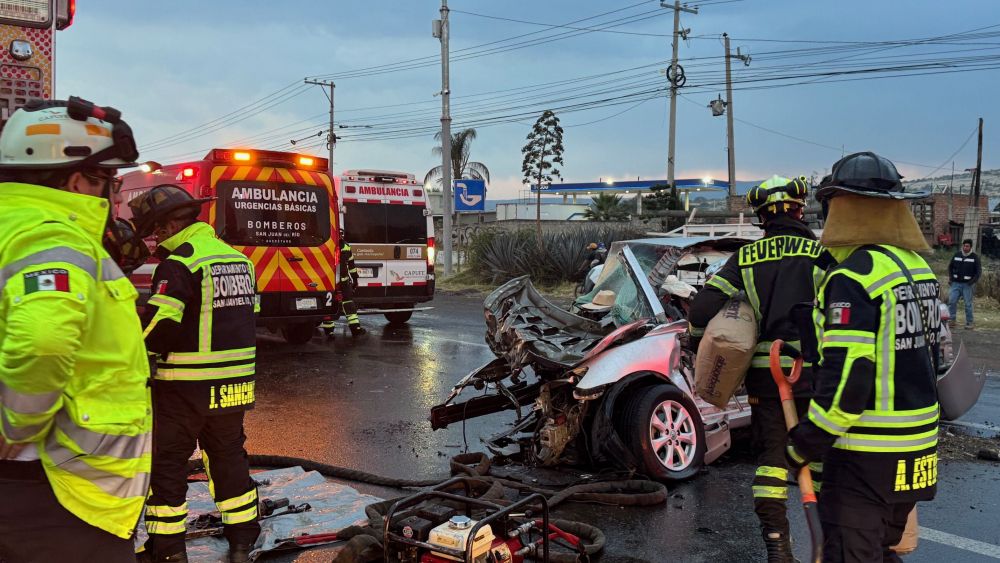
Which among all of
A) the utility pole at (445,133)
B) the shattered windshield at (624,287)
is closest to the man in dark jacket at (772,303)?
the shattered windshield at (624,287)

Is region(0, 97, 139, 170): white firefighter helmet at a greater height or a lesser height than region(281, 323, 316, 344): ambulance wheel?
greater

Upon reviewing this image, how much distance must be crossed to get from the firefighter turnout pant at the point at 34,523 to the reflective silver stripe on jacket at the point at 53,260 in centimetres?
51

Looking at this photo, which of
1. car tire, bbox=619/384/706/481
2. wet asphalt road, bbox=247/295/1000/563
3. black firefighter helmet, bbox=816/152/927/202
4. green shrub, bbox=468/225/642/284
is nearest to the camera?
black firefighter helmet, bbox=816/152/927/202

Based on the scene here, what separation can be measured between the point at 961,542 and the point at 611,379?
220 cm

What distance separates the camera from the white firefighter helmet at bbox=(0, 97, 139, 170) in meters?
2.26

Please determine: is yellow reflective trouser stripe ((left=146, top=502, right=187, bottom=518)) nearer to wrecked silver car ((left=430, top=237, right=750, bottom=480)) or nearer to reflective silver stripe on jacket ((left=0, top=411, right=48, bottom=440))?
reflective silver stripe on jacket ((left=0, top=411, right=48, bottom=440))

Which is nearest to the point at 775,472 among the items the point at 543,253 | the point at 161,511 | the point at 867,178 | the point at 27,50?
the point at 867,178

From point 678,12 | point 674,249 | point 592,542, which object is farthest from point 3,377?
point 678,12

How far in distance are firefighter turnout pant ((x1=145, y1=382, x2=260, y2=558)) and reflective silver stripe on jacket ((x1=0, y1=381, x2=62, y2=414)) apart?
1872 millimetres

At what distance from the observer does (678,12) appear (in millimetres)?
34094

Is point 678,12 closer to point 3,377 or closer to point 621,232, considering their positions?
point 621,232

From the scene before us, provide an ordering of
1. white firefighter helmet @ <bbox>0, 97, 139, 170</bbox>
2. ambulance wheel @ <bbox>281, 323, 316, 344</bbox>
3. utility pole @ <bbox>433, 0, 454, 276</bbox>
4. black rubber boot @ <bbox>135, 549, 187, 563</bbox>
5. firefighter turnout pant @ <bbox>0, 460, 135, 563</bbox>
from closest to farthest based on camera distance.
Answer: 1. firefighter turnout pant @ <bbox>0, 460, 135, 563</bbox>
2. white firefighter helmet @ <bbox>0, 97, 139, 170</bbox>
3. black rubber boot @ <bbox>135, 549, 187, 563</bbox>
4. ambulance wheel @ <bbox>281, 323, 316, 344</bbox>
5. utility pole @ <bbox>433, 0, 454, 276</bbox>

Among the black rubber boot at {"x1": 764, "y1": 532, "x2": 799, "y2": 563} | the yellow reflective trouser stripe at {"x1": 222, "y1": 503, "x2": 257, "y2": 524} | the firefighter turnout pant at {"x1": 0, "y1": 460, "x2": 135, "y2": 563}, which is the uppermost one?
the firefighter turnout pant at {"x1": 0, "y1": 460, "x2": 135, "y2": 563}

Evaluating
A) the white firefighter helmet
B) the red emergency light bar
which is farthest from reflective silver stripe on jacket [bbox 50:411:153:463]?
the red emergency light bar
